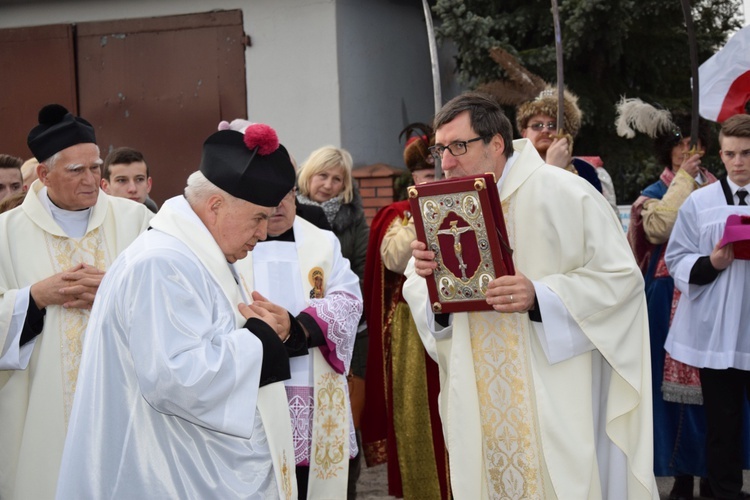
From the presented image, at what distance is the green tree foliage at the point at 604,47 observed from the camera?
9.08 m

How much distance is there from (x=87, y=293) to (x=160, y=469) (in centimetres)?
143

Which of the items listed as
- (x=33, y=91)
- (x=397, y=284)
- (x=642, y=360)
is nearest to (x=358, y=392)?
(x=397, y=284)

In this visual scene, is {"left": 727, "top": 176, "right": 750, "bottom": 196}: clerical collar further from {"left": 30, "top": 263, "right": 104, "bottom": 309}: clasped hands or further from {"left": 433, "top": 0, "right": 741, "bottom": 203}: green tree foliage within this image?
{"left": 30, "top": 263, "right": 104, "bottom": 309}: clasped hands

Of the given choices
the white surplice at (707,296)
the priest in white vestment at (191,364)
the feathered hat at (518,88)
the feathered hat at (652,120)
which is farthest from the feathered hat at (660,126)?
the priest in white vestment at (191,364)

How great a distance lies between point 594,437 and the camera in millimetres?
4137

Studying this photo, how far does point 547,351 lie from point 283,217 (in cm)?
148

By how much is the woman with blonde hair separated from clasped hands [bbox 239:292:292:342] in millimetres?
2410

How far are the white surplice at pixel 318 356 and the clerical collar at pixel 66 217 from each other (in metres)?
0.80

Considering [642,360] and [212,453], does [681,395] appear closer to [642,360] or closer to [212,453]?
[642,360]

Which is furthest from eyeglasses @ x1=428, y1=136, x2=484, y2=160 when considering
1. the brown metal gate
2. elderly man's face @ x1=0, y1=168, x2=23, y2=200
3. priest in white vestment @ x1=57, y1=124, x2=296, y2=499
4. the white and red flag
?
the brown metal gate

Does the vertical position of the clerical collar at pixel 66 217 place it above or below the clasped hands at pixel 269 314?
above

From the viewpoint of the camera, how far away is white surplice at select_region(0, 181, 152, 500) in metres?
4.41

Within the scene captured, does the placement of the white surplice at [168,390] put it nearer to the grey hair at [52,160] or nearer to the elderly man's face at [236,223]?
the elderly man's face at [236,223]

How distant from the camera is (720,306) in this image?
592 centimetres
